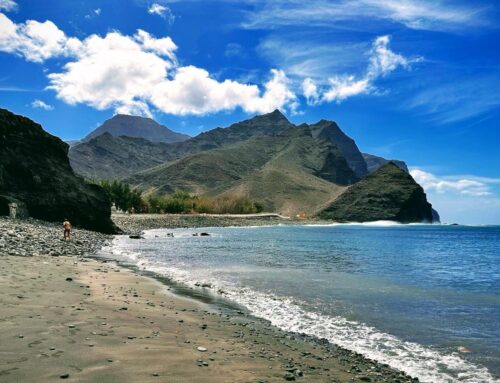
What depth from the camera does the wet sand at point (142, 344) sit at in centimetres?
730

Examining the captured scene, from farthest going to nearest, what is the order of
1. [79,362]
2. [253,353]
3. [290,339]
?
[290,339]
[253,353]
[79,362]

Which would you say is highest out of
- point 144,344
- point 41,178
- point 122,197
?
point 122,197

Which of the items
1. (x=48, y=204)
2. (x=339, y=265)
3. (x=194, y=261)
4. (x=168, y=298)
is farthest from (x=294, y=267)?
(x=48, y=204)

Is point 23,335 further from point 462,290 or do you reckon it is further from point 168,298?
point 462,290

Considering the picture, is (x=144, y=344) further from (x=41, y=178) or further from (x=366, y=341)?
(x=41, y=178)

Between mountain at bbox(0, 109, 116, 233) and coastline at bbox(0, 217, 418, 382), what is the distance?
43.2 metres

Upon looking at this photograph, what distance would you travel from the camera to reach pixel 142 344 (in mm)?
9086

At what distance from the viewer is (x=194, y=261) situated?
3281 centimetres

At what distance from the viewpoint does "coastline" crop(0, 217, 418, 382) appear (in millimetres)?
7344

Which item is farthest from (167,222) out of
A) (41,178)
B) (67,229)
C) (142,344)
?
(142,344)

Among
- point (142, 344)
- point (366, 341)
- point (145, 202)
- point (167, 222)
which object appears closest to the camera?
point (142, 344)

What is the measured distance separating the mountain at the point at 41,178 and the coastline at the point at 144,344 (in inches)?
1700

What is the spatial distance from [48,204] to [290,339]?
52.5 meters

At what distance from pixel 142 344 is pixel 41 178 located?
53.9 m
